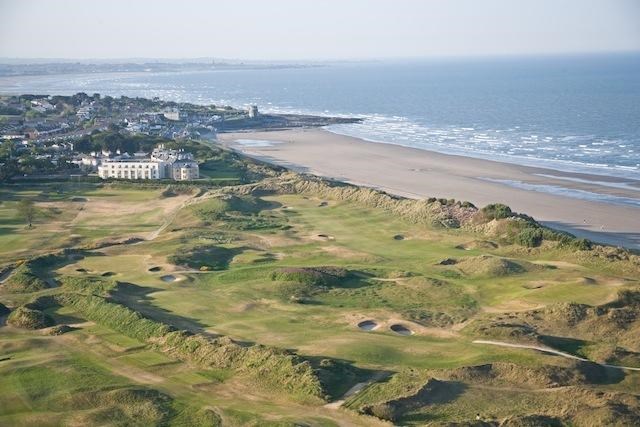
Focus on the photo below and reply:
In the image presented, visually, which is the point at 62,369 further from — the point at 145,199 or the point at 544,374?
the point at 145,199

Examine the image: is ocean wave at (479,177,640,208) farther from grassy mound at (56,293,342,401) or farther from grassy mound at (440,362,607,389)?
grassy mound at (56,293,342,401)

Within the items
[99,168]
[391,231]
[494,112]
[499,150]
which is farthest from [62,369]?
[494,112]

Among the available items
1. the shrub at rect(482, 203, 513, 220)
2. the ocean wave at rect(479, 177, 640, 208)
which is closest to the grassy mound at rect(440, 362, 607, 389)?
the shrub at rect(482, 203, 513, 220)

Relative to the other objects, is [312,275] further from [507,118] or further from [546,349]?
[507,118]

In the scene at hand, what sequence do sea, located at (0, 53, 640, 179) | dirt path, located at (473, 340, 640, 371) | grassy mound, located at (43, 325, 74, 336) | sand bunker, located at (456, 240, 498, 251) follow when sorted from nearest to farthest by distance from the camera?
1. dirt path, located at (473, 340, 640, 371)
2. grassy mound, located at (43, 325, 74, 336)
3. sand bunker, located at (456, 240, 498, 251)
4. sea, located at (0, 53, 640, 179)

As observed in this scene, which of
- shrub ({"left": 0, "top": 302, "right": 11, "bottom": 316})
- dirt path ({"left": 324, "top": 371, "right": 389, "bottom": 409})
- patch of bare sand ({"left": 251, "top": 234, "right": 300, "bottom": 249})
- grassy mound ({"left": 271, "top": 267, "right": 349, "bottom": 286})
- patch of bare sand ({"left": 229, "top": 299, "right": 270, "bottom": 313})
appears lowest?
patch of bare sand ({"left": 251, "top": 234, "right": 300, "bottom": 249})

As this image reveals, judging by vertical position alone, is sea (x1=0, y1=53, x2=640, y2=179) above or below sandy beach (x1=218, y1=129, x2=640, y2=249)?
above

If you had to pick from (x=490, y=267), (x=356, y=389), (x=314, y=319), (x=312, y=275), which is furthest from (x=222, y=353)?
(x=490, y=267)

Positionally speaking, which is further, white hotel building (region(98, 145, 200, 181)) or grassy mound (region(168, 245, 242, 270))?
white hotel building (region(98, 145, 200, 181))

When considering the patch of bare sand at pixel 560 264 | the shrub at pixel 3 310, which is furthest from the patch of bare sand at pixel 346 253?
the shrub at pixel 3 310

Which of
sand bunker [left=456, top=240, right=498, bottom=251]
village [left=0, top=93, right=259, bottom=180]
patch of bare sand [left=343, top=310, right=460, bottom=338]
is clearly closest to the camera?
patch of bare sand [left=343, top=310, right=460, bottom=338]
